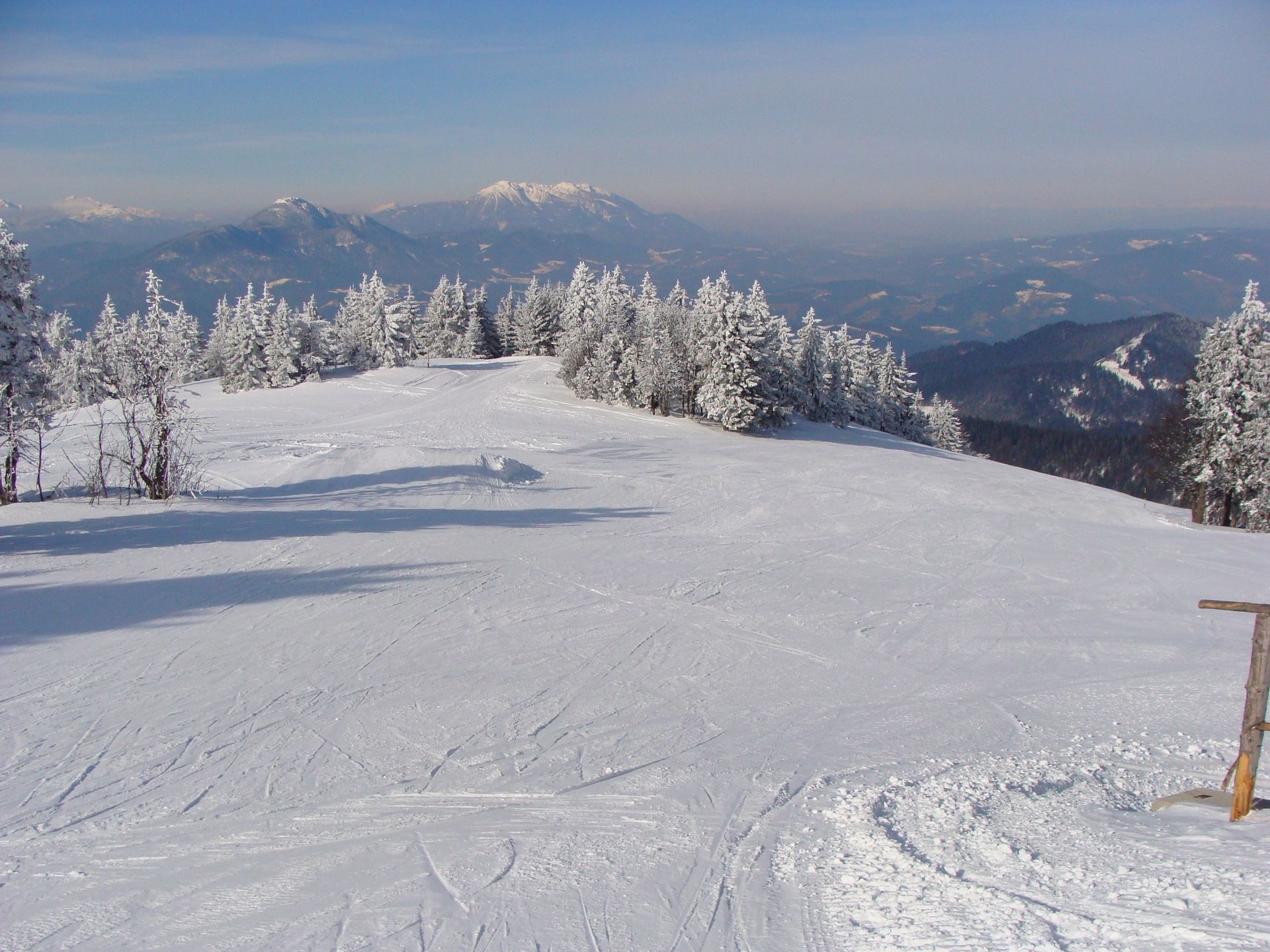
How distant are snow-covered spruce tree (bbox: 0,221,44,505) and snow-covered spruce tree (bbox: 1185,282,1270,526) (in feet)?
129

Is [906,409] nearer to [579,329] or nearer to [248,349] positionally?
[579,329]

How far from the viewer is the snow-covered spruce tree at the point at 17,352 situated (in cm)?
1750

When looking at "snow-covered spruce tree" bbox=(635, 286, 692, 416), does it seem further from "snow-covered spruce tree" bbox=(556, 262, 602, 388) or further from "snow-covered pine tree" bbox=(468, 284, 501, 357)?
"snow-covered pine tree" bbox=(468, 284, 501, 357)

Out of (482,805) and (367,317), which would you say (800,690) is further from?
(367,317)

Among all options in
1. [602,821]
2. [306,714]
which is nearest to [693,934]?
[602,821]

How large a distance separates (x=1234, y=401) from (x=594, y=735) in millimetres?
33325

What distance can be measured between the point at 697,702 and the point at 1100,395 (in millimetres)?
218138

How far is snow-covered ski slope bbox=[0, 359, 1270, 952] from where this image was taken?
4906mm

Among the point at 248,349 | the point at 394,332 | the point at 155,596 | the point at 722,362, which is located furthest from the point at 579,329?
the point at 155,596

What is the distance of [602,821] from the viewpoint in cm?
625

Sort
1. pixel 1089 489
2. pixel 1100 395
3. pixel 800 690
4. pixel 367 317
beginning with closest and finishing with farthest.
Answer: pixel 800 690 → pixel 1089 489 → pixel 367 317 → pixel 1100 395

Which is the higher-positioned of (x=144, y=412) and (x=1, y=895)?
(x=144, y=412)

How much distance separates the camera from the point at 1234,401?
1189 inches

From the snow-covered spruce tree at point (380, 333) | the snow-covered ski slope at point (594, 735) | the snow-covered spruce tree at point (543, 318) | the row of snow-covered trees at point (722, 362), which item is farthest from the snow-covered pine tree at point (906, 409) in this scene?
the snow-covered ski slope at point (594, 735)
